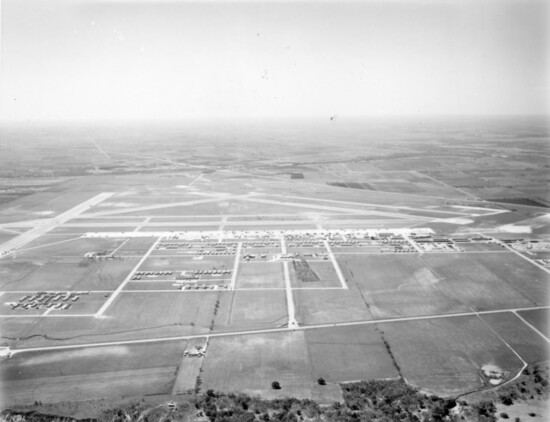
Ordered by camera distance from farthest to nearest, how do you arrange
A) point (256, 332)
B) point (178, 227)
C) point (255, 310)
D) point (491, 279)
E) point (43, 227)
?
point (43, 227), point (178, 227), point (491, 279), point (255, 310), point (256, 332)

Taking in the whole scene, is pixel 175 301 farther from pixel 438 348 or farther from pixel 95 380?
pixel 438 348

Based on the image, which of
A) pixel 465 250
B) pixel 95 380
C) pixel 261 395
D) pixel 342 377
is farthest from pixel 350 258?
pixel 95 380

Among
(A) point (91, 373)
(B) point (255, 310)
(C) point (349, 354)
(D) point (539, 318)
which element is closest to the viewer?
(A) point (91, 373)

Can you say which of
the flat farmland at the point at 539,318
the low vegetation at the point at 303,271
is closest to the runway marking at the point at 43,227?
the low vegetation at the point at 303,271

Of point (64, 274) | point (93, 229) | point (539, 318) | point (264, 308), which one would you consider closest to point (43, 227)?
point (93, 229)

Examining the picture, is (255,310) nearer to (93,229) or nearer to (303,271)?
(303,271)

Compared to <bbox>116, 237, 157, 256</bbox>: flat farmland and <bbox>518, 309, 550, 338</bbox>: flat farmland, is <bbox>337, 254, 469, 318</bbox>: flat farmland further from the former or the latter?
<bbox>116, 237, 157, 256</bbox>: flat farmland

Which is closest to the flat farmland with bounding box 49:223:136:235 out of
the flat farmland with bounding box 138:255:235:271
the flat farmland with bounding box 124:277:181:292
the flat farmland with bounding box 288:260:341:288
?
the flat farmland with bounding box 138:255:235:271
